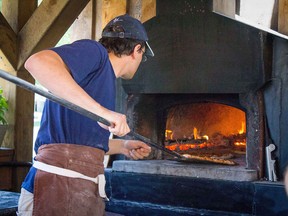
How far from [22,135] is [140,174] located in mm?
1148

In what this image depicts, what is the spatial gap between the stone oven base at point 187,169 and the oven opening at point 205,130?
45 centimetres

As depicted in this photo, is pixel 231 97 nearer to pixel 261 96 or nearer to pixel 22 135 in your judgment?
pixel 261 96

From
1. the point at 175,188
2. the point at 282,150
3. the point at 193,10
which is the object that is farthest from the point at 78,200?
the point at 193,10

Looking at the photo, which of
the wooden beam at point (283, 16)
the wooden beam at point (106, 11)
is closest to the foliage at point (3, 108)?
the wooden beam at point (106, 11)

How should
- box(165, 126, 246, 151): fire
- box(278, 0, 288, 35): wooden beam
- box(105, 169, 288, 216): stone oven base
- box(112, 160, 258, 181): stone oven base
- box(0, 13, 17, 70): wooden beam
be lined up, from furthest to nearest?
box(165, 126, 246, 151): fire < box(0, 13, 17, 70): wooden beam < box(278, 0, 288, 35): wooden beam < box(112, 160, 258, 181): stone oven base < box(105, 169, 288, 216): stone oven base

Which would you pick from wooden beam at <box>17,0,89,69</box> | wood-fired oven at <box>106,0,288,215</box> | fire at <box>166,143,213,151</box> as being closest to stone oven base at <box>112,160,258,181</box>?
wood-fired oven at <box>106,0,288,215</box>

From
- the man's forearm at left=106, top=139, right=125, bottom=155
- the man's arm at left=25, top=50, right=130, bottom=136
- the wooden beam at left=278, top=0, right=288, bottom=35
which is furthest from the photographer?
the wooden beam at left=278, top=0, right=288, bottom=35

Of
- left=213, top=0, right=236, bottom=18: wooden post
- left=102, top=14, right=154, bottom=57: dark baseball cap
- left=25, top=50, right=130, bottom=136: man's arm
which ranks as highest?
left=213, top=0, right=236, bottom=18: wooden post

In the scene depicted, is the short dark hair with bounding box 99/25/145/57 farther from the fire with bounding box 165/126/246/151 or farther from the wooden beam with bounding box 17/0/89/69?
the fire with bounding box 165/126/246/151

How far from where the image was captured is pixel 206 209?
3703 millimetres

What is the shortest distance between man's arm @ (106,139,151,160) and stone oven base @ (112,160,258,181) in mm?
1007

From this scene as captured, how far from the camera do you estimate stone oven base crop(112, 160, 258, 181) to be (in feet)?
12.0

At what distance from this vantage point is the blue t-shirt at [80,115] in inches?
81.1

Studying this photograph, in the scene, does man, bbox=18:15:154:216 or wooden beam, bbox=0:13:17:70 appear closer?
man, bbox=18:15:154:216
